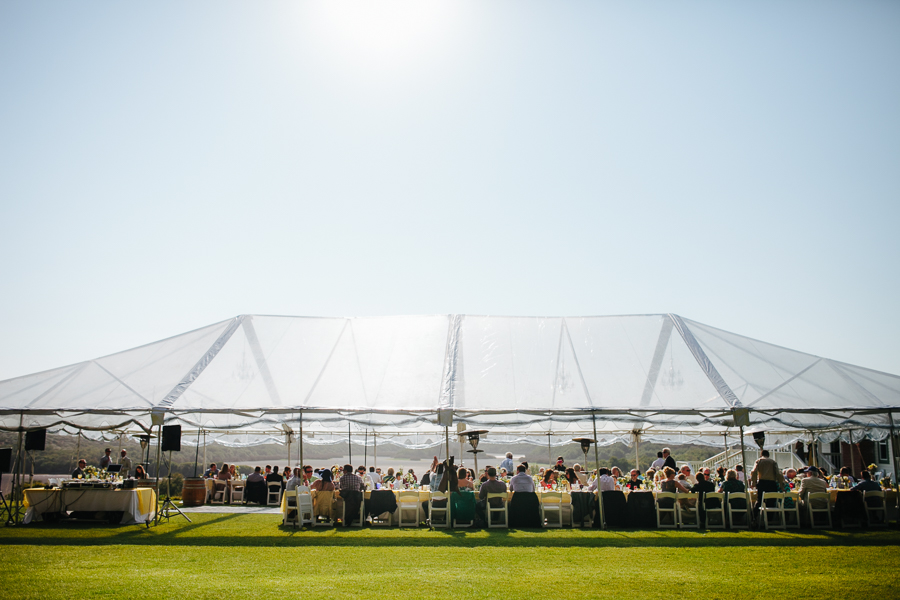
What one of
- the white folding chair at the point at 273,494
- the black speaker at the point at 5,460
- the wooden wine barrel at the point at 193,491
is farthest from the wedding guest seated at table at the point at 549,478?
the black speaker at the point at 5,460

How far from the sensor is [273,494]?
19203 mm

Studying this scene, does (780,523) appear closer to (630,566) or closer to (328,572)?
(630,566)

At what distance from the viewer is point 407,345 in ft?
48.4

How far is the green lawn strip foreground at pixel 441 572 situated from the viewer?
6.61m

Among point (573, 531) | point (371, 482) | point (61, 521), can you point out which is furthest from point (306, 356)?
point (573, 531)

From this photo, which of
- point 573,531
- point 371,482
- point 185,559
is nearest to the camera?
point 185,559

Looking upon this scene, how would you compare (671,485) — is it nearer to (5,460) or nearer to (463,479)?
(463,479)

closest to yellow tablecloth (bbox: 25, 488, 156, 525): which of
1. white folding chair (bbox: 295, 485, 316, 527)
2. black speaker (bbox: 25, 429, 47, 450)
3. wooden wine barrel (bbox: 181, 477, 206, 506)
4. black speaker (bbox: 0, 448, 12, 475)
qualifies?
black speaker (bbox: 0, 448, 12, 475)

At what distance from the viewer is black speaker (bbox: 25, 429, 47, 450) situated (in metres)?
13.3

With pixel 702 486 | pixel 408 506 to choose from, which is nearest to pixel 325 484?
pixel 408 506

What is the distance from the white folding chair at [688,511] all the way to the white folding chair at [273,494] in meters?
11.9

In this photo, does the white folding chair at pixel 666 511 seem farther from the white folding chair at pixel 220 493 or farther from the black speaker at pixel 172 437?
the white folding chair at pixel 220 493

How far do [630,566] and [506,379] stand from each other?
18.3 ft

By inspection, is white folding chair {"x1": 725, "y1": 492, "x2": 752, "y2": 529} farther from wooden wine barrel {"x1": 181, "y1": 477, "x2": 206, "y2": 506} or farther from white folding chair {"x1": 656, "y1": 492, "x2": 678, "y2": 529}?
wooden wine barrel {"x1": 181, "y1": 477, "x2": 206, "y2": 506}
